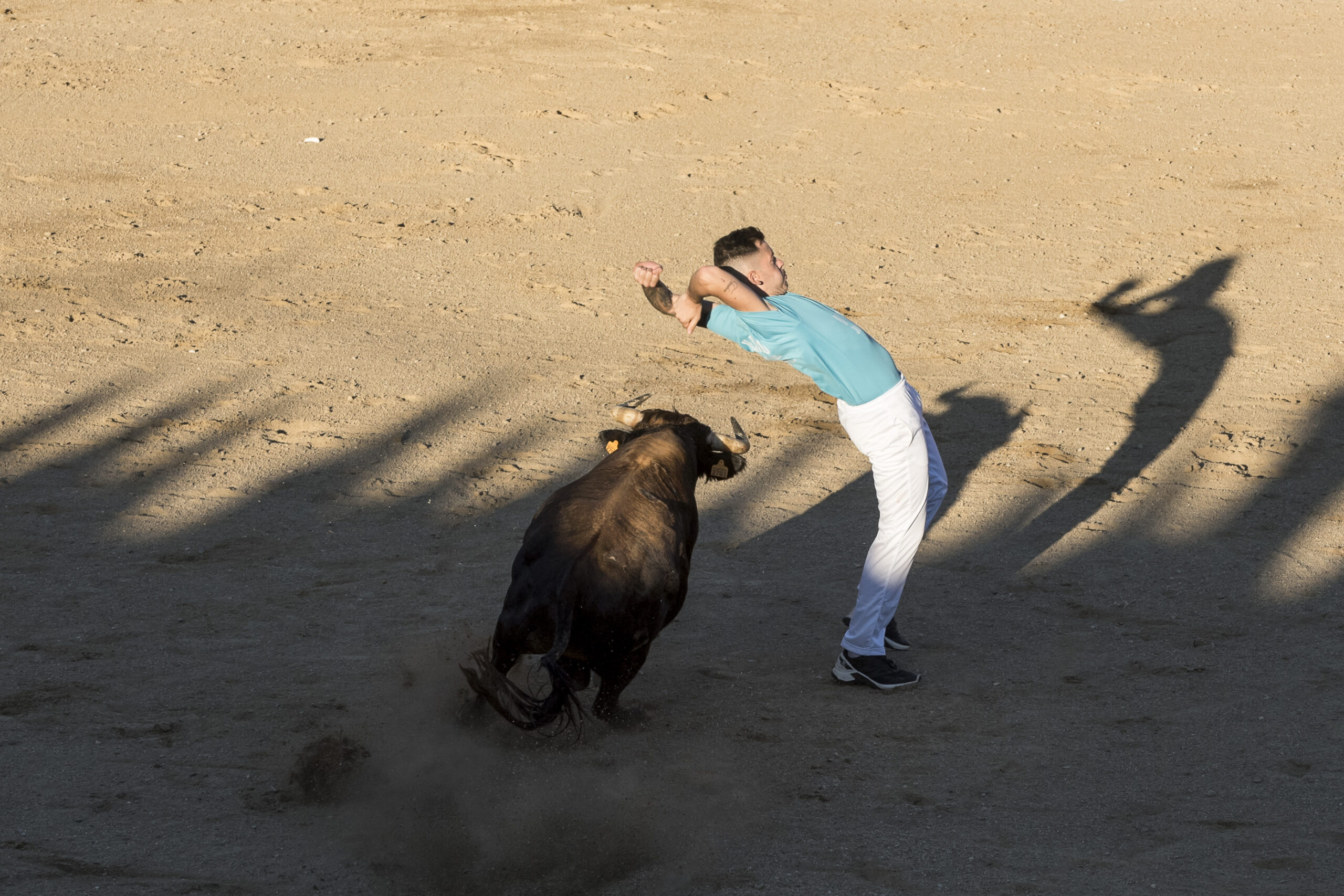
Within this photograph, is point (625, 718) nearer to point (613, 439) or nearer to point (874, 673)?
point (874, 673)

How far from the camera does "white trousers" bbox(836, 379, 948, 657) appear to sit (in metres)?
5.48

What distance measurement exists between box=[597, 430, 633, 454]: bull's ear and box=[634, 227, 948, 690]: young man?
814mm

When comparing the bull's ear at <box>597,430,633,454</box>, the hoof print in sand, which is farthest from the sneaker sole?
the hoof print in sand

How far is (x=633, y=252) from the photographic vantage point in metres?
11.4

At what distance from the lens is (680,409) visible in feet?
28.9

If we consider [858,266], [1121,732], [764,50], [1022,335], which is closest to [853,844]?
[1121,732]

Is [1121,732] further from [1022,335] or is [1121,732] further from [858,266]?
[858,266]

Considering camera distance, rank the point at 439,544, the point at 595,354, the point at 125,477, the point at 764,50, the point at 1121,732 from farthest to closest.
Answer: the point at 764,50 → the point at 595,354 → the point at 125,477 → the point at 439,544 → the point at 1121,732

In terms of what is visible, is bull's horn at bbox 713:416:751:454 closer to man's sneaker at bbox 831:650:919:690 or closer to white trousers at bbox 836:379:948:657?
white trousers at bbox 836:379:948:657

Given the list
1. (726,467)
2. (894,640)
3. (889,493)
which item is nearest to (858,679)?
(894,640)

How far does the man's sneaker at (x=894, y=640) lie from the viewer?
6.12m

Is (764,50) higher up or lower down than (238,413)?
higher up

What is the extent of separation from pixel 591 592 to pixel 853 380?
4.77 feet

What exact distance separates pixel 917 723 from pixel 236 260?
306 inches
